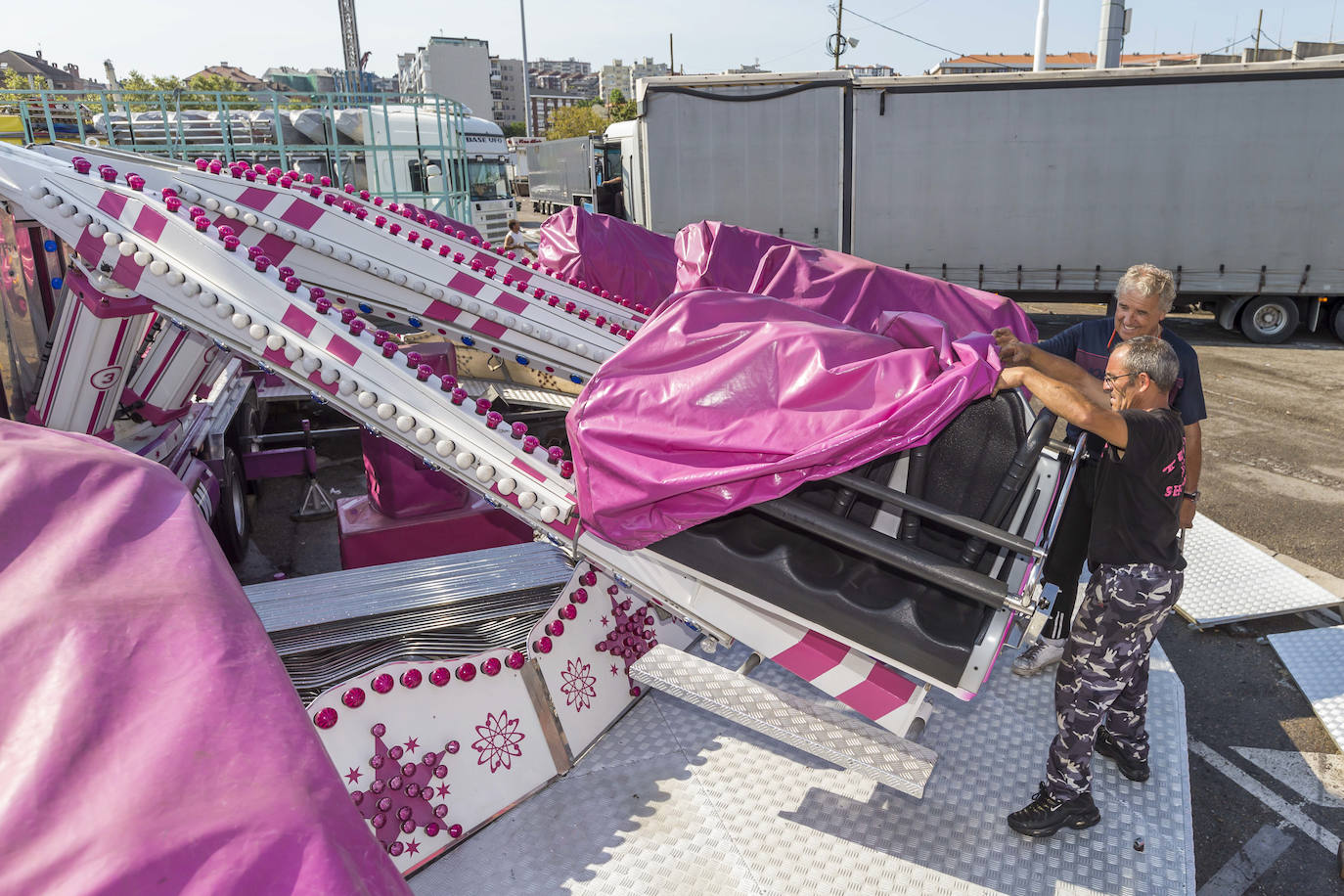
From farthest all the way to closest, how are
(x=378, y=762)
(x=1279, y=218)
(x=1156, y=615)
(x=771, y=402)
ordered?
(x=1279, y=218), (x=1156, y=615), (x=378, y=762), (x=771, y=402)

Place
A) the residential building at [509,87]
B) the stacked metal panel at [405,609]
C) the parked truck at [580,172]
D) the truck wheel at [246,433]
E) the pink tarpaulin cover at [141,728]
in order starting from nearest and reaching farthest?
the pink tarpaulin cover at [141,728] < the stacked metal panel at [405,609] < the truck wheel at [246,433] < the parked truck at [580,172] < the residential building at [509,87]

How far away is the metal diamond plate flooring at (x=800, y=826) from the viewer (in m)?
2.67

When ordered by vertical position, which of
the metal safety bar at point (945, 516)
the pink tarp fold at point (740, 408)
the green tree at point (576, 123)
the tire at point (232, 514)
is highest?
the green tree at point (576, 123)

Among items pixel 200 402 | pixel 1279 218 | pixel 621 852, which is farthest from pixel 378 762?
pixel 1279 218

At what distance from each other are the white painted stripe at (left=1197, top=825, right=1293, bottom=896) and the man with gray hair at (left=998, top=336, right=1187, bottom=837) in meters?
0.50

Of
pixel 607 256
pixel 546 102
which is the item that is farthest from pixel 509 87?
pixel 607 256

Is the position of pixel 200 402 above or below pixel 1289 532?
above

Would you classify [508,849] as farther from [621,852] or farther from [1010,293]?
[1010,293]

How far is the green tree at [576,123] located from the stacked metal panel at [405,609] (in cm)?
5928

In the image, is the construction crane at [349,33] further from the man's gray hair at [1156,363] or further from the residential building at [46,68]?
the man's gray hair at [1156,363]

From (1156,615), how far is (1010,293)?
1095cm

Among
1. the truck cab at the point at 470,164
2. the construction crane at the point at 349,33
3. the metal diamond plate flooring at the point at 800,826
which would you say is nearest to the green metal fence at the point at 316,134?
the truck cab at the point at 470,164

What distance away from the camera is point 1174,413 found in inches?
110

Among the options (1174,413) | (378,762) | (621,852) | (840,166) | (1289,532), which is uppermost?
(840,166)
